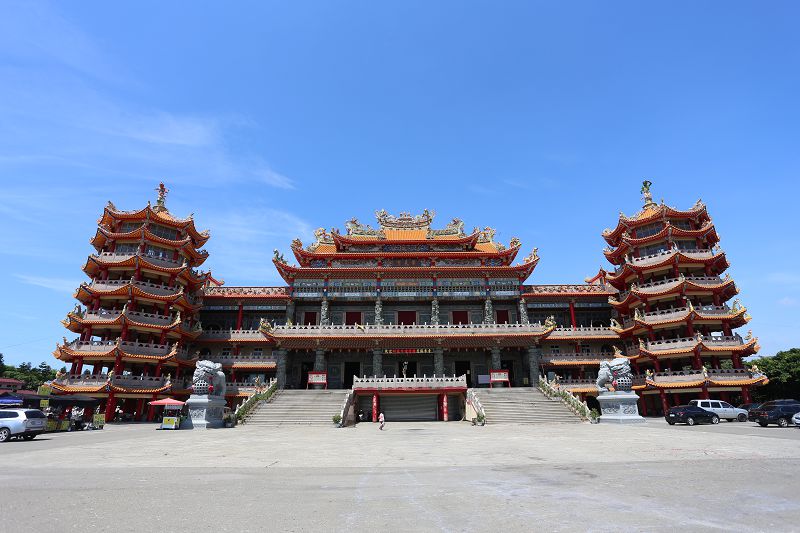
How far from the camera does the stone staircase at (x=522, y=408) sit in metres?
28.1

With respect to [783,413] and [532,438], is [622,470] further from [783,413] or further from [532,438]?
[783,413]

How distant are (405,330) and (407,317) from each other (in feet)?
13.7

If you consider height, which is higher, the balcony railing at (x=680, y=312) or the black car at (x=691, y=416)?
the balcony railing at (x=680, y=312)

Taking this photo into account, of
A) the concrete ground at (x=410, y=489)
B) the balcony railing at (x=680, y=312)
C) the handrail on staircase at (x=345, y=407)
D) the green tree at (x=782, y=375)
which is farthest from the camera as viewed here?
the green tree at (x=782, y=375)

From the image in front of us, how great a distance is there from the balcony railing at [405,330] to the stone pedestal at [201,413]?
9.63 metres

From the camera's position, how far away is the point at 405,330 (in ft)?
122

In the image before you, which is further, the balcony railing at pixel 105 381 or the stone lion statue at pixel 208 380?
the balcony railing at pixel 105 381

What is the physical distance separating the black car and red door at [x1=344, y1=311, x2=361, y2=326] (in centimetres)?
2595

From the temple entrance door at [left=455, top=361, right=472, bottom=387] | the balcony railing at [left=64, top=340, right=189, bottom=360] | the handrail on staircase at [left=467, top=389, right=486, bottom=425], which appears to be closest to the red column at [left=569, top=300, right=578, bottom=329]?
the temple entrance door at [left=455, top=361, right=472, bottom=387]

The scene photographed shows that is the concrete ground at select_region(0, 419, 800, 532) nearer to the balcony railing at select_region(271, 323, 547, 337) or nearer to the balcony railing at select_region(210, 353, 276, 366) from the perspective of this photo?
the balcony railing at select_region(271, 323, 547, 337)

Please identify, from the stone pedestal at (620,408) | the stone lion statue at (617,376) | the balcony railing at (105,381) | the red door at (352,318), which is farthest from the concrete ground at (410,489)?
the red door at (352,318)

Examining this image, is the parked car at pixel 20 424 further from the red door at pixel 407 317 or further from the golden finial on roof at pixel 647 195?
the golden finial on roof at pixel 647 195

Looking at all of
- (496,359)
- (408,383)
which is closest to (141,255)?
(408,383)

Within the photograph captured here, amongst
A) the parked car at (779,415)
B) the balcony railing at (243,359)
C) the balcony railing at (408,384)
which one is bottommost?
the parked car at (779,415)
